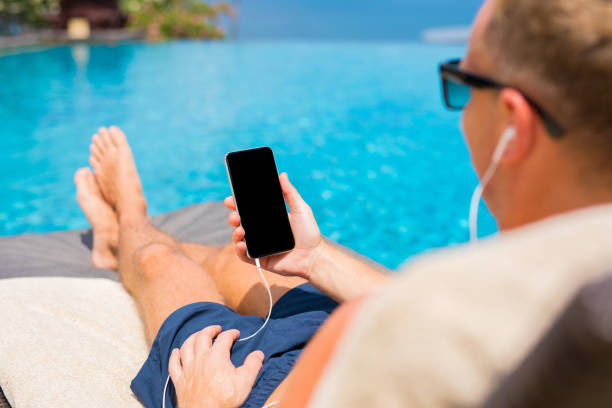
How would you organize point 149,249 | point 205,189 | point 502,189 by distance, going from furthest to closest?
point 205,189 < point 149,249 < point 502,189

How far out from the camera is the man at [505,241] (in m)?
0.54

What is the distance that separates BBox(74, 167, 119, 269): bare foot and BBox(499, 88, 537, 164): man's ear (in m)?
2.39

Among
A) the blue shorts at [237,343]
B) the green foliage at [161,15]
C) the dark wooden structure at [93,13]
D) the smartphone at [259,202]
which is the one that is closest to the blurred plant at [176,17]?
the green foliage at [161,15]

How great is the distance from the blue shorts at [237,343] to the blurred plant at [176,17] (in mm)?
20043

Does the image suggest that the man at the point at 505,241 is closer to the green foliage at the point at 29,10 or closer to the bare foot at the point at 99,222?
the bare foot at the point at 99,222

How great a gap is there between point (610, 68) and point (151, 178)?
5171 mm

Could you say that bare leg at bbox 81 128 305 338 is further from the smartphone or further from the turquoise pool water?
the turquoise pool water

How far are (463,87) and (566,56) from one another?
27cm

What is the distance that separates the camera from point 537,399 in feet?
1.93

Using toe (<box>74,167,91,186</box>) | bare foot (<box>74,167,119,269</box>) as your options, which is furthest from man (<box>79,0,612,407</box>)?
toe (<box>74,167,91,186</box>)

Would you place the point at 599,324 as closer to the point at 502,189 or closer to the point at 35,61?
the point at 502,189

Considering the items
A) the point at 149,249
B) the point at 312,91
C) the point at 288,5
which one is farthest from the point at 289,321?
the point at 288,5

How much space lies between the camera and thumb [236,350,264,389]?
161 centimetres

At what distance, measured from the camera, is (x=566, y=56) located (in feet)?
2.59
